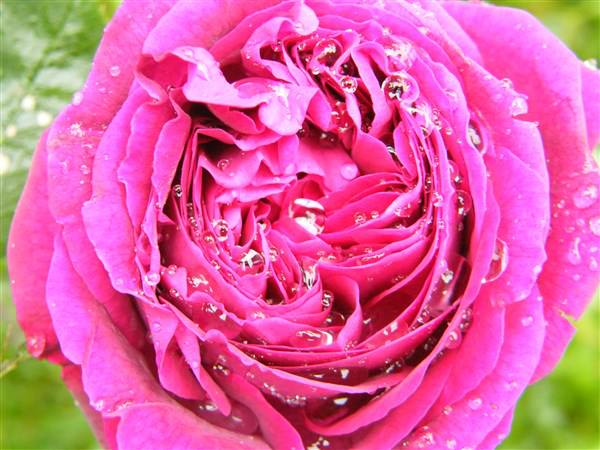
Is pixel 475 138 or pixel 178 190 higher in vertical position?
pixel 475 138

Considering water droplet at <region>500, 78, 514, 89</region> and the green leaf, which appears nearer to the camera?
water droplet at <region>500, 78, 514, 89</region>

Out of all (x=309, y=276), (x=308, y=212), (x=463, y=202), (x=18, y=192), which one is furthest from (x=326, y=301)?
(x=18, y=192)

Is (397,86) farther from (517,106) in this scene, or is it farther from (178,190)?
(178,190)

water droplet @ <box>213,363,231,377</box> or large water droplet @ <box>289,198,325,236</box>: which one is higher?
large water droplet @ <box>289,198,325,236</box>

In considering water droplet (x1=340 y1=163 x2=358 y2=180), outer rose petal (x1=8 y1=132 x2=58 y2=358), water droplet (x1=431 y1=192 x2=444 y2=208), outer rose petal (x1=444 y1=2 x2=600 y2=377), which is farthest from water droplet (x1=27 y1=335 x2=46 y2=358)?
outer rose petal (x1=444 y1=2 x2=600 y2=377)

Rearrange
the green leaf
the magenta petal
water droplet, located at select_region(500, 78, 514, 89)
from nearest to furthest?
the magenta petal, water droplet, located at select_region(500, 78, 514, 89), the green leaf

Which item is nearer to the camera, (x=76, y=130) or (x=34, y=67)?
(x=76, y=130)

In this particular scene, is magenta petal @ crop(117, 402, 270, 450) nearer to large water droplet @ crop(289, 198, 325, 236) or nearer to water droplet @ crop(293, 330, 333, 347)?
water droplet @ crop(293, 330, 333, 347)
